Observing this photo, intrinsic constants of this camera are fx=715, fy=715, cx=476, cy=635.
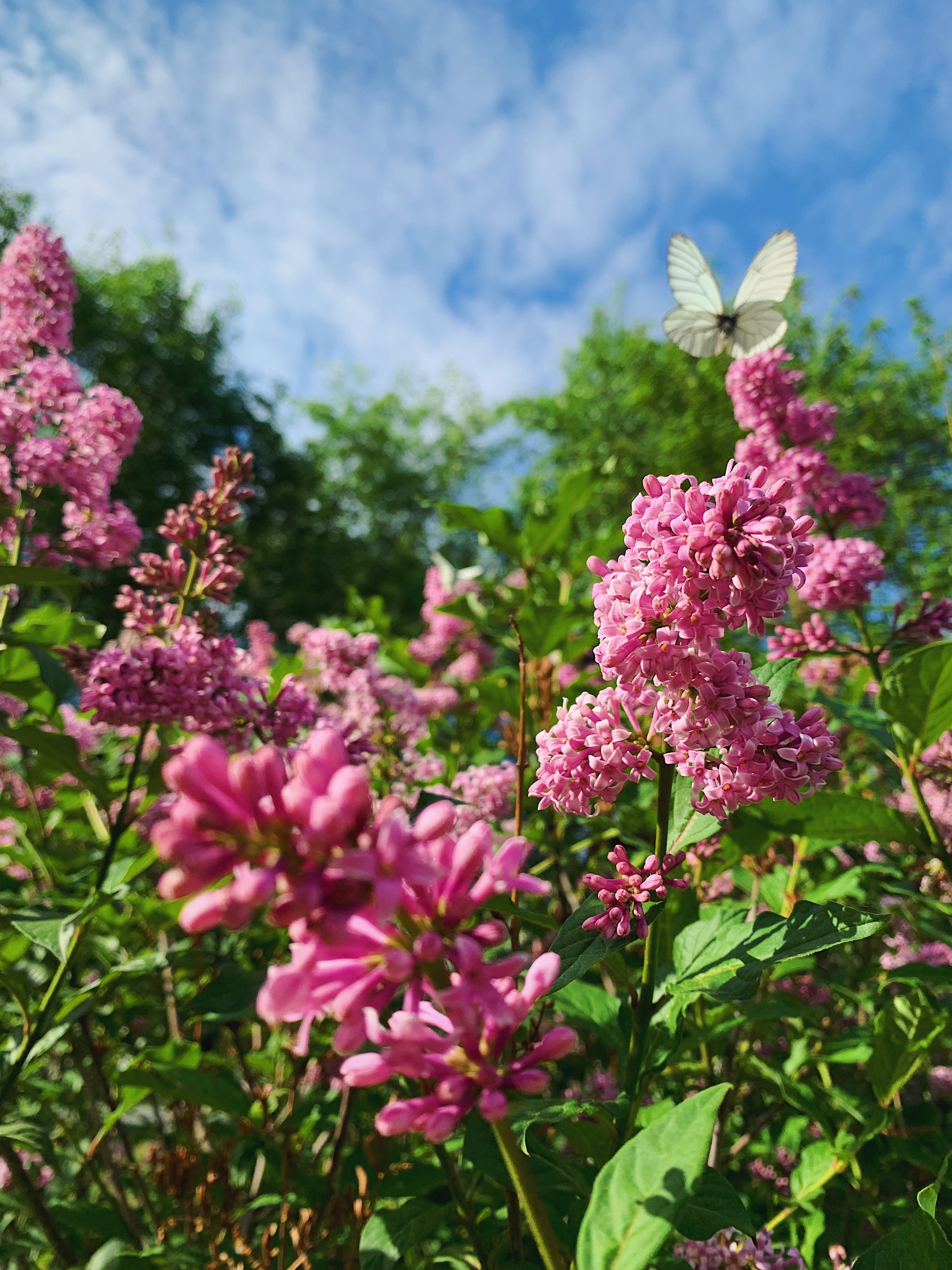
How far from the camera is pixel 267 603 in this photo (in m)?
23.3

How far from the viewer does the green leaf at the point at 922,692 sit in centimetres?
177

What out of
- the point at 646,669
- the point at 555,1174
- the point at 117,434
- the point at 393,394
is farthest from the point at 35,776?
the point at 393,394

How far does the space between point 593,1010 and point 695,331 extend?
124 inches

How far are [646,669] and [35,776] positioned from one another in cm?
306

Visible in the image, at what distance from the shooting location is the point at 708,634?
1.07 m

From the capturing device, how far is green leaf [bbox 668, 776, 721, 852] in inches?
50.7

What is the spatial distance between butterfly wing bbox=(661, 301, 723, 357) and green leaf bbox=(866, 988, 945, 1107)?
2.77m

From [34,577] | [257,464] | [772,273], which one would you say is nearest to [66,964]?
[34,577]

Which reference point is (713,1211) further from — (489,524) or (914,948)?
(914,948)

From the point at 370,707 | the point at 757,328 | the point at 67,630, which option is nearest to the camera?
the point at 67,630

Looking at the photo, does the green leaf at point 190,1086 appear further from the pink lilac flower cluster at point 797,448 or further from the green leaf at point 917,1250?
the pink lilac flower cluster at point 797,448

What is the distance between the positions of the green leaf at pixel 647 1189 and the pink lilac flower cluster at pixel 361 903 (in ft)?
0.50

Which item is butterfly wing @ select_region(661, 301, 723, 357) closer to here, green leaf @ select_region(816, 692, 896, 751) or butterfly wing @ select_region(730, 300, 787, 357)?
butterfly wing @ select_region(730, 300, 787, 357)

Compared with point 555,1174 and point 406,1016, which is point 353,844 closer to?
point 406,1016
